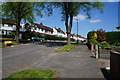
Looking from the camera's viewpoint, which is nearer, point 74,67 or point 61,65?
point 74,67

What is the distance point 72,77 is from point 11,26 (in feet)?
172

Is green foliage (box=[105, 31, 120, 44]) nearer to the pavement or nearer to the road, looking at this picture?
the road

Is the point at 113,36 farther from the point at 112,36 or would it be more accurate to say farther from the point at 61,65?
the point at 61,65

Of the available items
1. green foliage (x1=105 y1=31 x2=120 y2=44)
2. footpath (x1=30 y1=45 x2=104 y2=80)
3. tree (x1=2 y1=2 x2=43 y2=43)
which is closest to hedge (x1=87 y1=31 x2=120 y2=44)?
green foliage (x1=105 y1=31 x2=120 y2=44)

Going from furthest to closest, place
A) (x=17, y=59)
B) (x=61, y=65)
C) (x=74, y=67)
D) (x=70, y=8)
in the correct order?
(x=70, y=8) → (x=17, y=59) → (x=61, y=65) → (x=74, y=67)

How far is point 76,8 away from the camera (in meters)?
24.1

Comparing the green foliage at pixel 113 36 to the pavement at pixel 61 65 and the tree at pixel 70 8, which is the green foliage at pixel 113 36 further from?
the pavement at pixel 61 65

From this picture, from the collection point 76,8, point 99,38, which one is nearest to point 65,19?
point 76,8

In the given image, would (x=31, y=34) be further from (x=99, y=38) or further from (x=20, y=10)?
(x=99, y=38)

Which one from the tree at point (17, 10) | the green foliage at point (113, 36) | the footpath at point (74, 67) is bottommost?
the footpath at point (74, 67)

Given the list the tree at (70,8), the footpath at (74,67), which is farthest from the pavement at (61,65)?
the tree at (70,8)

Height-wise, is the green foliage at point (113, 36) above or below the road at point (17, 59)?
above

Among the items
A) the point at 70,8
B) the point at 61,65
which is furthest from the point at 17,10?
the point at 61,65

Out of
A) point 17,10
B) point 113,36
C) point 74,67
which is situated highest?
point 17,10
